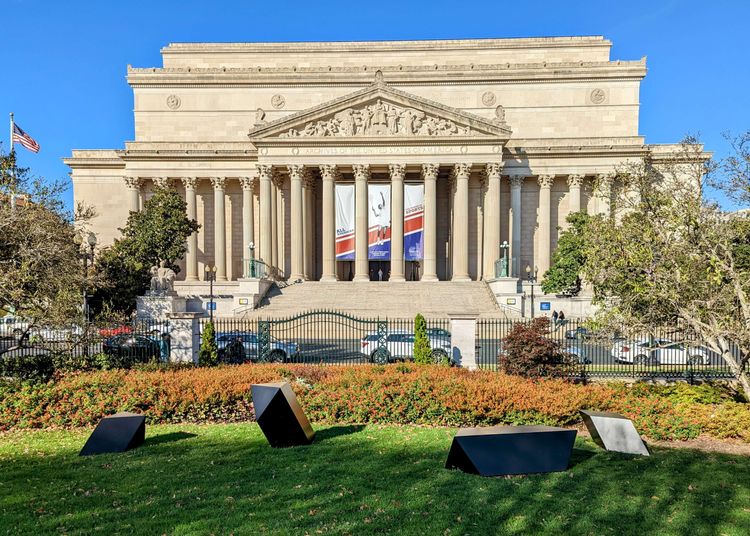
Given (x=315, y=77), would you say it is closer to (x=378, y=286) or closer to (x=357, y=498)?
(x=378, y=286)

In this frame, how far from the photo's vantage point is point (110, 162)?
1817 inches

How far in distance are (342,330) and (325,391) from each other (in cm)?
1428

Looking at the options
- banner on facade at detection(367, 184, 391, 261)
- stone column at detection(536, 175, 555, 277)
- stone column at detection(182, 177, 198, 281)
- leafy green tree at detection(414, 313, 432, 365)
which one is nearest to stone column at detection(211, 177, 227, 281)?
stone column at detection(182, 177, 198, 281)

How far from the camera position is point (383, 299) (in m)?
33.9

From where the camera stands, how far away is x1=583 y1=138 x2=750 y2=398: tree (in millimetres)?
11688

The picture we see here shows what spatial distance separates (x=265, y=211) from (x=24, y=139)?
1695cm

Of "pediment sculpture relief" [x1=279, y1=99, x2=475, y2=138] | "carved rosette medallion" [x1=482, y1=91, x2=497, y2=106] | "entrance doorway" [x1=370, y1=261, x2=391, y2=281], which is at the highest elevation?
"carved rosette medallion" [x1=482, y1=91, x2=497, y2=106]

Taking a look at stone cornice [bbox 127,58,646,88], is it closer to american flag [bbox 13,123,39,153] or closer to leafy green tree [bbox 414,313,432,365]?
american flag [bbox 13,123,39,153]

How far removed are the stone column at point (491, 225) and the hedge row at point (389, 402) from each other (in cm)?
2749

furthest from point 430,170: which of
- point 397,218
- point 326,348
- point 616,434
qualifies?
point 616,434

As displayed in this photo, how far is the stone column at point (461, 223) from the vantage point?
39688 millimetres

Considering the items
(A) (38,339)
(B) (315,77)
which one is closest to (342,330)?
(A) (38,339)

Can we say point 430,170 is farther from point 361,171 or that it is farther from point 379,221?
point 379,221

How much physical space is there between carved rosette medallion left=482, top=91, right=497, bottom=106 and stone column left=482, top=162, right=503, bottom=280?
34.3ft
